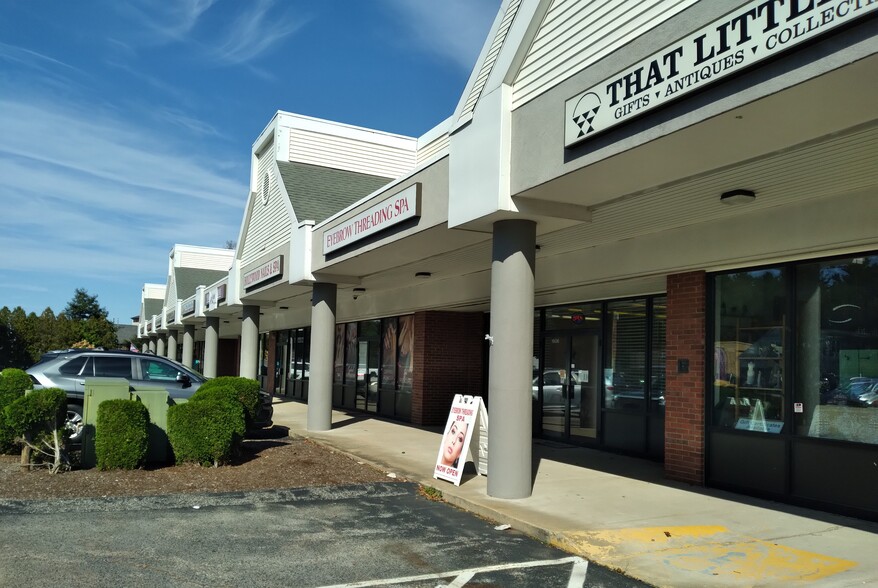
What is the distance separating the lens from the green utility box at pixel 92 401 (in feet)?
34.0

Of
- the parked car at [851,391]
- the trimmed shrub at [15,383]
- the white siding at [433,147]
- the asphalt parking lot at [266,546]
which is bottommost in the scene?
the asphalt parking lot at [266,546]

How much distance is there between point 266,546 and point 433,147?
49.2ft

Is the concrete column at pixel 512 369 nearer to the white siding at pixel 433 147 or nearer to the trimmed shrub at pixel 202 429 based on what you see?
the trimmed shrub at pixel 202 429

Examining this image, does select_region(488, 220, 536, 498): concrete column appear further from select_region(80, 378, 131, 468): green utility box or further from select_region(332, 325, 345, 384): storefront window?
select_region(332, 325, 345, 384): storefront window

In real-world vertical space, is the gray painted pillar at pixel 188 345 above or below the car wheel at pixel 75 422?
above

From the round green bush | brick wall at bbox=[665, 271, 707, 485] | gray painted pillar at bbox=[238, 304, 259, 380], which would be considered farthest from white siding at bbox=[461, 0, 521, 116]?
gray painted pillar at bbox=[238, 304, 259, 380]

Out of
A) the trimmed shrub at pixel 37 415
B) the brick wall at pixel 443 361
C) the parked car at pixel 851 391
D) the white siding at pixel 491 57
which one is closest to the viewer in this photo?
the parked car at pixel 851 391

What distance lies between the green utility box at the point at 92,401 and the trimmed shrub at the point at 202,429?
2.96 ft

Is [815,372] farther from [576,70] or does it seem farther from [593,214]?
[576,70]

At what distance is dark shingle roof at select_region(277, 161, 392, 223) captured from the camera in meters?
17.4

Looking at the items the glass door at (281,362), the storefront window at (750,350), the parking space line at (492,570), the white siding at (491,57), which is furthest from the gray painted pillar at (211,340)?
the parking space line at (492,570)

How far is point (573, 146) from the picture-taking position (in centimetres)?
733

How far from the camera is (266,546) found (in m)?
6.72

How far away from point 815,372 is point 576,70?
188 inches
